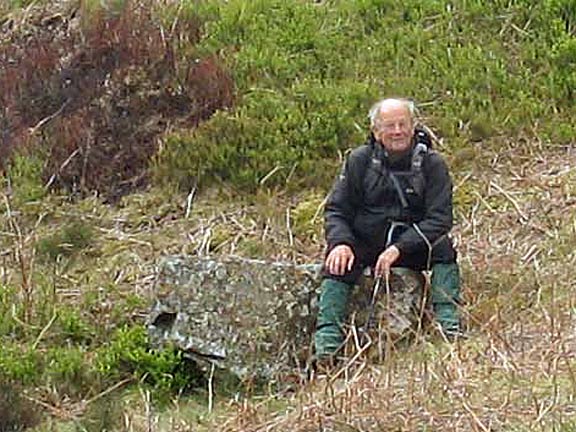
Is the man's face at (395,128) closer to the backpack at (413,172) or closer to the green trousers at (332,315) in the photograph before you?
the backpack at (413,172)

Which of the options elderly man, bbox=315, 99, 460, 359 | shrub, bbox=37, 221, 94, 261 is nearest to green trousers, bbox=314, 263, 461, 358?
elderly man, bbox=315, 99, 460, 359

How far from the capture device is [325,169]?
32.8ft

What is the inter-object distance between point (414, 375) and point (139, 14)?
21.3 feet

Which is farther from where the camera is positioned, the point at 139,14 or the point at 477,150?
the point at 139,14

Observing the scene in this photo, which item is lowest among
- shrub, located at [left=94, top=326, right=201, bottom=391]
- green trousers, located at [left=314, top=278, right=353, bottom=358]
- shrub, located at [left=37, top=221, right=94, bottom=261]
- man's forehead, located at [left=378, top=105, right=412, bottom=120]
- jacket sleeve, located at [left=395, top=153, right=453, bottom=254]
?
Answer: shrub, located at [left=37, top=221, right=94, bottom=261]

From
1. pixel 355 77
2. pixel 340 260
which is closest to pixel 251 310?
pixel 340 260

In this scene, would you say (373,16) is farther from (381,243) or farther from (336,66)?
(381,243)

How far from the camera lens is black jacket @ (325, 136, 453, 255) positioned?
7.47m

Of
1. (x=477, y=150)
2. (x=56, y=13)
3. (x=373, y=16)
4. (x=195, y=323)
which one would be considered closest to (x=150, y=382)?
(x=195, y=323)

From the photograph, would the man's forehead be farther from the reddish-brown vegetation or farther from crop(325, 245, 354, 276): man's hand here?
the reddish-brown vegetation

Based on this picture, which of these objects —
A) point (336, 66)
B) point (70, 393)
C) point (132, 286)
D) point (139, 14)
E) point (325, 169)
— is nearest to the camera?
point (70, 393)

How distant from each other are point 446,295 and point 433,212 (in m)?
0.50

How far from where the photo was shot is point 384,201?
7.59 meters

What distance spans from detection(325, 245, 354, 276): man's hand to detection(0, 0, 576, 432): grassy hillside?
2.21 feet
